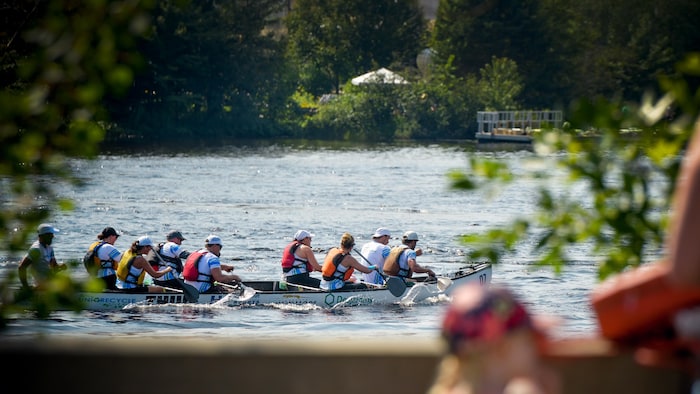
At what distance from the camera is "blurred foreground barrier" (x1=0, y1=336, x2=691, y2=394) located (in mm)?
3641

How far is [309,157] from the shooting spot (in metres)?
62.6

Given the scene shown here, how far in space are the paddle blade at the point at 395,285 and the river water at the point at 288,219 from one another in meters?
0.29

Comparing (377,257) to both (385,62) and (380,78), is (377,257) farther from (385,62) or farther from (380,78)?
(385,62)

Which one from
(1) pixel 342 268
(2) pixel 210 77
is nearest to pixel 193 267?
(1) pixel 342 268

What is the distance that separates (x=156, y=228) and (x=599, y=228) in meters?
31.2

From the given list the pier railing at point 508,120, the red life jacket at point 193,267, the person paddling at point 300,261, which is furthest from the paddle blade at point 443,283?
the pier railing at point 508,120

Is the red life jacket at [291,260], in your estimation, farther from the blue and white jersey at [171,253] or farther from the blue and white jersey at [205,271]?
the blue and white jersey at [171,253]

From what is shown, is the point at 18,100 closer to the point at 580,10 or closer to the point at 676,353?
the point at 676,353

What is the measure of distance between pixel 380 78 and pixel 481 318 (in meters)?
82.1

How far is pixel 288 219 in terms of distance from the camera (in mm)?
38219

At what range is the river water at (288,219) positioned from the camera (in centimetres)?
1994

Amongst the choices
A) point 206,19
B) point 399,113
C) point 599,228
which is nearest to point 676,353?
point 599,228

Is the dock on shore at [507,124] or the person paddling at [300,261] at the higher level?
the dock on shore at [507,124]

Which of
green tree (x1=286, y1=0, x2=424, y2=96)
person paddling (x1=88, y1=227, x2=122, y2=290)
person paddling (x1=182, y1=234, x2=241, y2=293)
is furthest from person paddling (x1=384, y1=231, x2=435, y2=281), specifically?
green tree (x1=286, y1=0, x2=424, y2=96)
